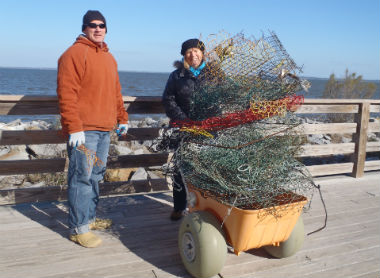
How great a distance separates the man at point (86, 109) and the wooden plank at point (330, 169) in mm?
2948

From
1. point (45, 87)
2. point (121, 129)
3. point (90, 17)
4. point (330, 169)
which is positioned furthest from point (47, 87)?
point (90, 17)

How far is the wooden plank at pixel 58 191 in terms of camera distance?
11.9ft

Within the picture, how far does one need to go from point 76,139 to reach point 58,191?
1.43 meters

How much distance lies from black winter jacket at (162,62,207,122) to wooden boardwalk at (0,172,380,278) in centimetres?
104

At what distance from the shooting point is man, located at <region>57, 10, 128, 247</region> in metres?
2.58

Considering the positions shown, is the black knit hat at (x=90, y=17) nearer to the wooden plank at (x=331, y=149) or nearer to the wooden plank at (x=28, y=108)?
the wooden plank at (x=28, y=108)

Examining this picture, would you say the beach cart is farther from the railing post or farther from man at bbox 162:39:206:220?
the railing post

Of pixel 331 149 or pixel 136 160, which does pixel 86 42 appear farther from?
pixel 331 149

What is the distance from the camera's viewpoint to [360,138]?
15.9ft

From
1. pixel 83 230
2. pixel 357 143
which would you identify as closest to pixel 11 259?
pixel 83 230

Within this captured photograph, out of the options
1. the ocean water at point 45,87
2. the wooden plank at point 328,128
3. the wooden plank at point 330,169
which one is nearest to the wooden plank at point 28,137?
the ocean water at point 45,87

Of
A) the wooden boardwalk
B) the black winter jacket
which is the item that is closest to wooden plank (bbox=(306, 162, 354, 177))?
the wooden boardwalk

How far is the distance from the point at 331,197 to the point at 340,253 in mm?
1436

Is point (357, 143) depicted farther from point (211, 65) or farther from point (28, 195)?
point (28, 195)
